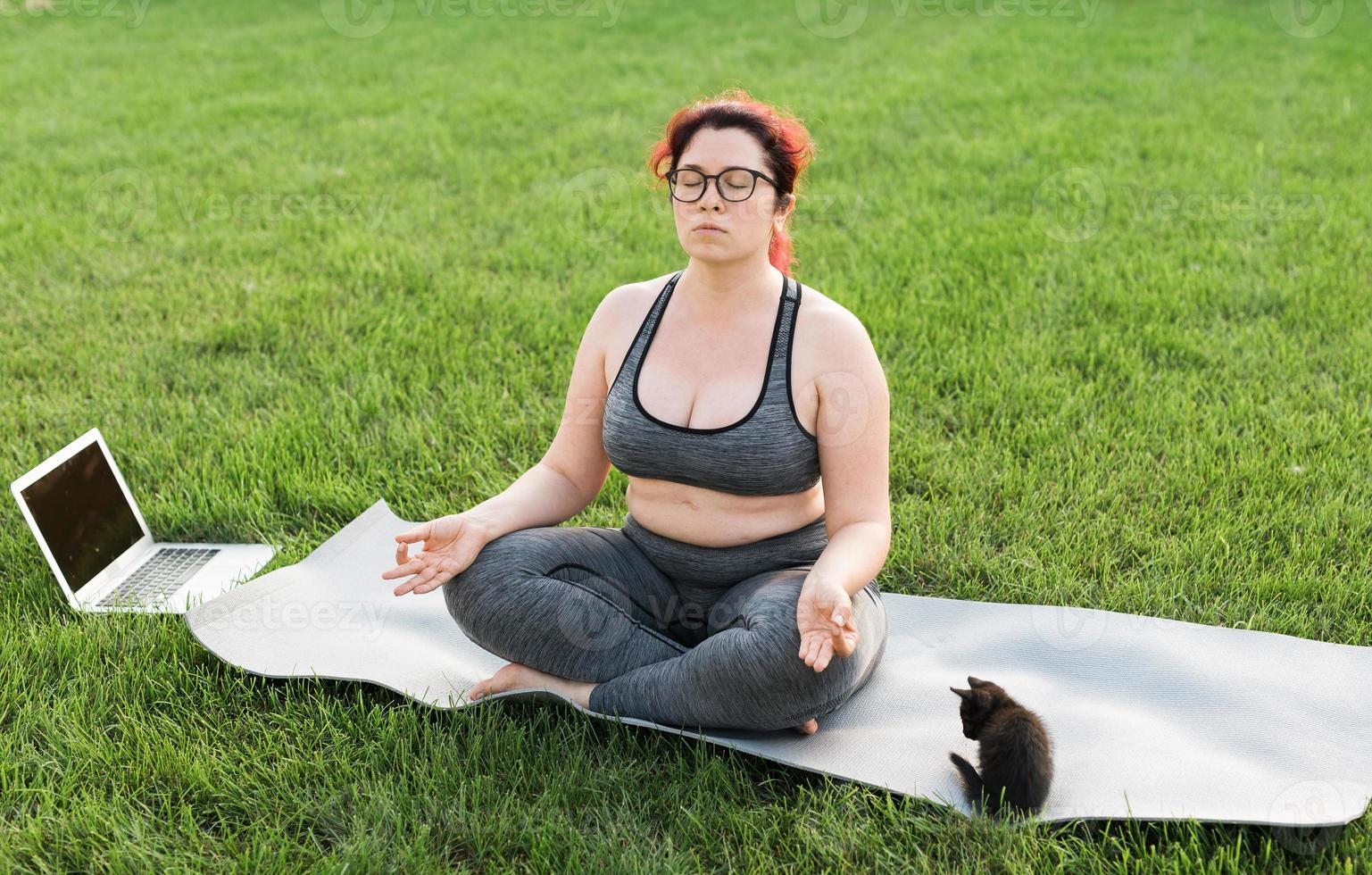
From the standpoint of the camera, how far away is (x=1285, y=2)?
12094 mm

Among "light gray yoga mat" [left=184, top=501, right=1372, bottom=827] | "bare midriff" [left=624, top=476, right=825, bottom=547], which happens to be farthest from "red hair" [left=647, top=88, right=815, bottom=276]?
"light gray yoga mat" [left=184, top=501, right=1372, bottom=827]

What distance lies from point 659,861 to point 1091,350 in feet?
10.8

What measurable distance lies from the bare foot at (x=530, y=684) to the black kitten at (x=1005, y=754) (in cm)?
86

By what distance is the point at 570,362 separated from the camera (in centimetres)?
497

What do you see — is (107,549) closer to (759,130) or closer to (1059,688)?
(759,130)

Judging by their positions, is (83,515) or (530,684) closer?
(530,684)

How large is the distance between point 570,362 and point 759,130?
2.42 metres

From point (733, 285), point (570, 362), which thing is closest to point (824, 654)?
point (733, 285)

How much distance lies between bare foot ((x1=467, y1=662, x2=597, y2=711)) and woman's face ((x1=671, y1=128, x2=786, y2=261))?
3.45 ft

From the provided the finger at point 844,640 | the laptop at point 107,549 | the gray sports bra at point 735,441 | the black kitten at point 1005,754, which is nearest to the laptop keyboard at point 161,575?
the laptop at point 107,549

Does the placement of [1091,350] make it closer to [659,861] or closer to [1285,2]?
[659,861]

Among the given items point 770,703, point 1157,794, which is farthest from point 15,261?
point 1157,794

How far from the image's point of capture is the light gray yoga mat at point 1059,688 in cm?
254

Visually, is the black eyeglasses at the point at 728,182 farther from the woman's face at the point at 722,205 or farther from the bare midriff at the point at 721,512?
the bare midriff at the point at 721,512
